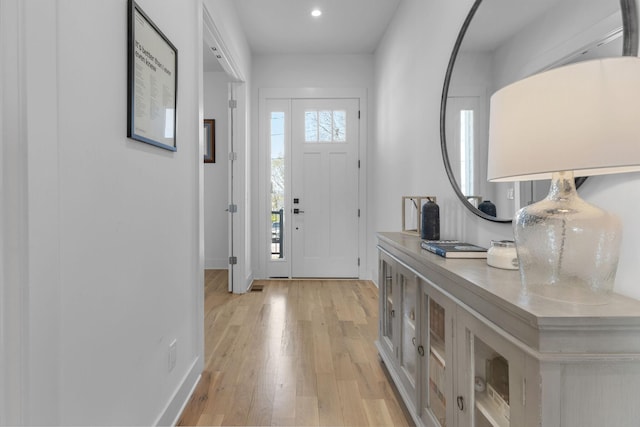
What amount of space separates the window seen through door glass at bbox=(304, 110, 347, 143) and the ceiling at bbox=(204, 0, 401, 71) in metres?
0.73

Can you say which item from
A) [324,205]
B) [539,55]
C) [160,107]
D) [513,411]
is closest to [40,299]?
[160,107]

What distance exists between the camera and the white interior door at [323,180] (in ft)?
13.8

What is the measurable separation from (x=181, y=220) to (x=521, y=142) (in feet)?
4.96

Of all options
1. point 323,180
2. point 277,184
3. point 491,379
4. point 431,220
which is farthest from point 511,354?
point 277,184

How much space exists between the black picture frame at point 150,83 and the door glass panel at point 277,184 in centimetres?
260

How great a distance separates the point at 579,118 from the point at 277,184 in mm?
3714

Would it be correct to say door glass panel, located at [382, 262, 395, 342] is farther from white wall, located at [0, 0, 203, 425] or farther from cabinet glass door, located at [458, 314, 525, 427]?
white wall, located at [0, 0, 203, 425]

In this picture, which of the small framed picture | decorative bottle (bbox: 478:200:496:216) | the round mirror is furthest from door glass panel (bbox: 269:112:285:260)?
decorative bottle (bbox: 478:200:496:216)

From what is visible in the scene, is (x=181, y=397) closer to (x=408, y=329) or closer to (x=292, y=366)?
(x=292, y=366)

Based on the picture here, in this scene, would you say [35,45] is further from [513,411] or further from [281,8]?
[281,8]

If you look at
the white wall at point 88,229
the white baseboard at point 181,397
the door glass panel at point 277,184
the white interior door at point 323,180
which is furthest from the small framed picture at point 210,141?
the white baseboard at point 181,397

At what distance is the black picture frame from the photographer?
1214 millimetres

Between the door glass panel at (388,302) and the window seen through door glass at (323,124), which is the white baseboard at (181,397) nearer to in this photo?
the door glass panel at (388,302)

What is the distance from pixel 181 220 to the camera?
1721 mm
